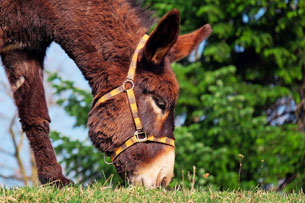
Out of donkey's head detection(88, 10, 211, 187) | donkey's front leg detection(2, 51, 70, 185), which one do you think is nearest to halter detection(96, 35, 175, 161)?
donkey's head detection(88, 10, 211, 187)

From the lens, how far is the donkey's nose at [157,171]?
381 cm

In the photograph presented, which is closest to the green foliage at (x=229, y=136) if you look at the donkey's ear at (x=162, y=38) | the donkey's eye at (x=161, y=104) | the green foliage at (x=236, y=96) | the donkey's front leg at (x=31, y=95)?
the green foliage at (x=236, y=96)

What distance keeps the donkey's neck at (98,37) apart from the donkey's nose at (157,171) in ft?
2.53

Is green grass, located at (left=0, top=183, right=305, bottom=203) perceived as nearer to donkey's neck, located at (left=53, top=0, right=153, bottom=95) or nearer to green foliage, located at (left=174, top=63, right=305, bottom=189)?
donkey's neck, located at (left=53, top=0, right=153, bottom=95)

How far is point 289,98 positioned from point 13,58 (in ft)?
21.4

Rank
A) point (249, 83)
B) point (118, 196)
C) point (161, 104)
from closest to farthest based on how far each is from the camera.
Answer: point (118, 196) → point (161, 104) → point (249, 83)

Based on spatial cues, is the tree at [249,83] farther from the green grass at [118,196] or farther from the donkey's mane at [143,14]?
the green grass at [118,196]

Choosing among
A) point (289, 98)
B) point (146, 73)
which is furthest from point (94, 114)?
point (289, 98)

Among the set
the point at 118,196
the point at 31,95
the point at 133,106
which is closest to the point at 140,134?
the point at 133,106

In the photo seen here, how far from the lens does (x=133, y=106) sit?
3980 millimetres

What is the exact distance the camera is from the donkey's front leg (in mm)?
4625

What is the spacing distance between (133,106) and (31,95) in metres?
1.34

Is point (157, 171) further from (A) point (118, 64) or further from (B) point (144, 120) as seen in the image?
(A) point (118, 64)

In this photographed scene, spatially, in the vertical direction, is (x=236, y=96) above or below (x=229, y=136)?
above
